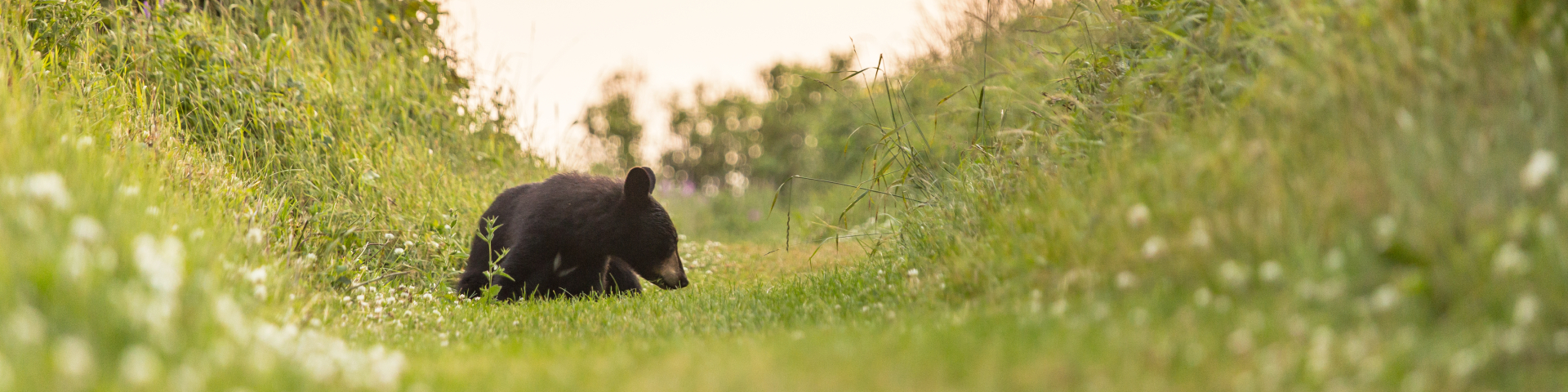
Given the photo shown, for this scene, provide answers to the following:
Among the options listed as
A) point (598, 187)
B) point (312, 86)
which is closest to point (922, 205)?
point (598, 187)

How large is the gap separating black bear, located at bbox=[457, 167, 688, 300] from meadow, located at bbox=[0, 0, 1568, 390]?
511 millimetres

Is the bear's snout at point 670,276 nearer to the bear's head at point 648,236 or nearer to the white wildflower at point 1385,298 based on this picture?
the bear's head at point 648,236

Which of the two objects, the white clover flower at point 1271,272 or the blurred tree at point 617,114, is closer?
the white clover flower at point 1271,272

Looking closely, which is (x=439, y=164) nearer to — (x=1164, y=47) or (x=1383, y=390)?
(x=1164, y=47)

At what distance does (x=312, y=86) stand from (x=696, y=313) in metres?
4.13

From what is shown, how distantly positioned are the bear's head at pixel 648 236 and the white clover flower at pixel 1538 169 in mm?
4277

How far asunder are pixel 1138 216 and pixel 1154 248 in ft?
0.44

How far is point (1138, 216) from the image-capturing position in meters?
2.62

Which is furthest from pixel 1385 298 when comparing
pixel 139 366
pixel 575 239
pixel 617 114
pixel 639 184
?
pixel 617 114

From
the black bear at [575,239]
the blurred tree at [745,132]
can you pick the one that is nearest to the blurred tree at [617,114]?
the blurred tree at [745,132]

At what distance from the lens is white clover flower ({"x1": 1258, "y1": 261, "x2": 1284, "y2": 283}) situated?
227 centimetres

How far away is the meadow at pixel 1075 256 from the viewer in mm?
2074

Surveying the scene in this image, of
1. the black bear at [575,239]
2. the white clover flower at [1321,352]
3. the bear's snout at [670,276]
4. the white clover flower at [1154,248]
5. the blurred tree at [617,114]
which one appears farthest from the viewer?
the blurred tree at [617,114]

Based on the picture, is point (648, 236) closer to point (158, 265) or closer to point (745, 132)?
point (158, 265)
